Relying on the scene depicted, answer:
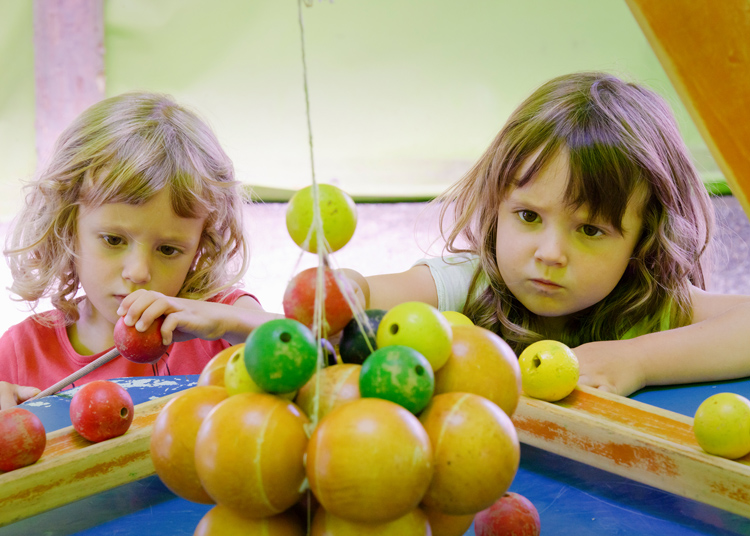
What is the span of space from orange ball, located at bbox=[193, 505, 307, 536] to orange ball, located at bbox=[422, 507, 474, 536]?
0.31 ft

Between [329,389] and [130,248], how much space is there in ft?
2.87

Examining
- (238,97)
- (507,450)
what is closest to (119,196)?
(507,450)

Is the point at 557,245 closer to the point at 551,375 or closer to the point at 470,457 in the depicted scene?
the point at 551,375

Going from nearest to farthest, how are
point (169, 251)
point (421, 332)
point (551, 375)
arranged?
point (421, 332), point (551, 375), point (169, 251)

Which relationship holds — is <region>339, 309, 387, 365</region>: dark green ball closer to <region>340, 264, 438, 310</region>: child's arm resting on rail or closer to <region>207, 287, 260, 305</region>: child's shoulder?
<region>340, 264, 438, 310</region>: child's arm resting on rail

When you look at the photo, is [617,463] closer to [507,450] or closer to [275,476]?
[507,450]

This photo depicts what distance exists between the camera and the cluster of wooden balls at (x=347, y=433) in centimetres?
38

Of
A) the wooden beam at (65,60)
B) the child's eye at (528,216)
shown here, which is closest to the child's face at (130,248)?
the child's eye at (528,216)

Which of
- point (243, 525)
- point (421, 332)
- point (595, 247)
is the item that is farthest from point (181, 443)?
point (595, 247)

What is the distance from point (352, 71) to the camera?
3.30 m

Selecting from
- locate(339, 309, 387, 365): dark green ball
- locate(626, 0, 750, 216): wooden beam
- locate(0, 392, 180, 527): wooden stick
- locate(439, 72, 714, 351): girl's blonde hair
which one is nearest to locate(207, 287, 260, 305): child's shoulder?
locate(439, 72, 714, 351): girl's blonde hair

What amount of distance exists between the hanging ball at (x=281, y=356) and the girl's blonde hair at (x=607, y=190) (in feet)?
2.45

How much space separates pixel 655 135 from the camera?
119cm

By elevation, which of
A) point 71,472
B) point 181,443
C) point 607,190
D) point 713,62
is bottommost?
point 71,472
